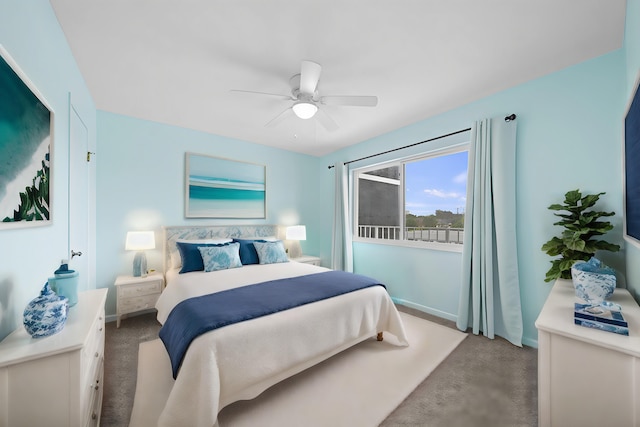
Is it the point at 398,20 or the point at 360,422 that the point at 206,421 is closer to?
the point at 360,422

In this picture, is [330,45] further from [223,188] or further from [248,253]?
[223,188]

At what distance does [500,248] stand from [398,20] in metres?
2.27

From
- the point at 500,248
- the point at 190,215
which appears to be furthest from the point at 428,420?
the point at 190,215

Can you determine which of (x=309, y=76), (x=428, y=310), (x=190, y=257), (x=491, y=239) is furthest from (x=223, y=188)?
(x=491, y=239)

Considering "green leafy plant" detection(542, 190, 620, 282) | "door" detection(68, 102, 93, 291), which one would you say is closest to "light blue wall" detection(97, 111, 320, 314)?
"door" detection(68, 102, 93, 291)

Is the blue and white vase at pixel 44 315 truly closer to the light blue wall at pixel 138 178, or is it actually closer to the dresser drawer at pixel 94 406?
the dresser drawer at pixel 94 406

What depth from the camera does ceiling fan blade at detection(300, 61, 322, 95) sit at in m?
1.94

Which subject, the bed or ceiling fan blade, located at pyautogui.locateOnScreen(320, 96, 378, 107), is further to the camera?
ceiling fan blade, located at pyautogui.locateOnScreen(320, 96, 378, 107)

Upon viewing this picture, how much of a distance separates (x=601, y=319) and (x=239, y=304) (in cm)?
209

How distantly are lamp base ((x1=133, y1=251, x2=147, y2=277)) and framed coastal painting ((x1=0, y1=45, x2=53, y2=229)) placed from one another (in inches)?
71.0

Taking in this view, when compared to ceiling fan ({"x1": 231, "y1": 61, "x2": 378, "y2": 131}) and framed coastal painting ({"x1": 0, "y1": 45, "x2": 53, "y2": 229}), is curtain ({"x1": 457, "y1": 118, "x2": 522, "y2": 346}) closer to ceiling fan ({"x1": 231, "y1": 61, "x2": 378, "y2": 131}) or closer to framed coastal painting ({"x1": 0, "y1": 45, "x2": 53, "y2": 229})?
ceiling fan ({"x1": 231, "y1": 61, "x2": 378, "y2": 131})

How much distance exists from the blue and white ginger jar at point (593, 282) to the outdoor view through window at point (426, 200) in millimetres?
1539

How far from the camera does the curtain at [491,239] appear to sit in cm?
255

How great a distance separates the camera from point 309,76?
2.05 m
